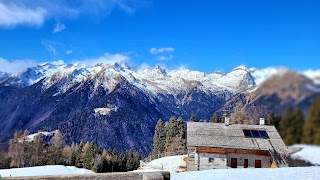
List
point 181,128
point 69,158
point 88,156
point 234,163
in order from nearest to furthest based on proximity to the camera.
→ point 234,163 < point 88,156 < point 181,128 < point 69,158

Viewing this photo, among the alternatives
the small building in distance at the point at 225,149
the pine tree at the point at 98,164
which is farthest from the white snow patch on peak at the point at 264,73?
the pine tree at the point at 98,164

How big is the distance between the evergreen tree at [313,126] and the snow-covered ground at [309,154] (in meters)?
0.06

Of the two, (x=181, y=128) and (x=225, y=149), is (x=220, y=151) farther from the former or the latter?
(x=181, y=128)

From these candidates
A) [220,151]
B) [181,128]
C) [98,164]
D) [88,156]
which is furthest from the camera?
[181,128]

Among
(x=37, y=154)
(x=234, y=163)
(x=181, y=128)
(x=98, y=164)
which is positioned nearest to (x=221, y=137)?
(x=234, y=163)

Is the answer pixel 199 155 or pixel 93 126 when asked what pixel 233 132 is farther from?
pixel 93 126

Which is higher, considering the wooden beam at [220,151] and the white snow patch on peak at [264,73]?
the white snow patch on peak at [264,73]

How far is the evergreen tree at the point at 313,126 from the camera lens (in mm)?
A: 1956

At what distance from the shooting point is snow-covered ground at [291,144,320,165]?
2.23m

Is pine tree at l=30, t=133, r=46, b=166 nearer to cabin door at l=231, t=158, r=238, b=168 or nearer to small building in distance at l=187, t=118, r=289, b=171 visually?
small building in distance at l=187, t=118, r=289, b=171

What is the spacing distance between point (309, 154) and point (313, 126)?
0.35 metres

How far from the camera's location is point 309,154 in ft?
7.75

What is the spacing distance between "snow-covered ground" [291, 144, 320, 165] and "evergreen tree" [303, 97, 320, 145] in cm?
6

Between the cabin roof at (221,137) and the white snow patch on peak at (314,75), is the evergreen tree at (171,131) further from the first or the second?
the white snow patch on peak at (314,75)
